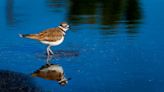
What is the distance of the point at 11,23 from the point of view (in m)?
13.4

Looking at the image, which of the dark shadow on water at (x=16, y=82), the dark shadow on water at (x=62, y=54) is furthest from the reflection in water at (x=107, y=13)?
the dark shadow on water at (x=16, y=82)

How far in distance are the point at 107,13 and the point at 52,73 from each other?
5.88 m

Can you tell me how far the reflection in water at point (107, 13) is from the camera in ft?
44.0

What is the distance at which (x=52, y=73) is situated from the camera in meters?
9.27

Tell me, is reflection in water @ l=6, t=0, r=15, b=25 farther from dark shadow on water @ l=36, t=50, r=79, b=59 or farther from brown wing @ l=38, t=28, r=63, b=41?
dark shadow on water @ l=36, t=50, r=79, b=59

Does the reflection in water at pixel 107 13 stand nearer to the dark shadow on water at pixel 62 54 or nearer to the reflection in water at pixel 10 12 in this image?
the reflection in water at pixel 10 12

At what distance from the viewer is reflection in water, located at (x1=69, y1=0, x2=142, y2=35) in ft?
44.0

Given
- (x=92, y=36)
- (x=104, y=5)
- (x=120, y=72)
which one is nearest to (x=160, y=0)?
(x=104, y=5)

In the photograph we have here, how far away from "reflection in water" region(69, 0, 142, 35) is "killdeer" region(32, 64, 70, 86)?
2757 millimetres

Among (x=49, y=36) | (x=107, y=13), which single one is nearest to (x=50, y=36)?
(x=49, y=36)

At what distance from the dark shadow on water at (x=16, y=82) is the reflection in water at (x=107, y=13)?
3550 mm

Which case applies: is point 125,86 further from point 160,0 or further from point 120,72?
point 160,0

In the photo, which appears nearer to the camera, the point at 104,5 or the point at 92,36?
the point at 92,36

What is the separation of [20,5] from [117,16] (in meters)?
2.83
